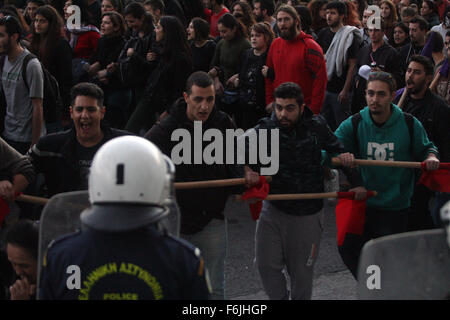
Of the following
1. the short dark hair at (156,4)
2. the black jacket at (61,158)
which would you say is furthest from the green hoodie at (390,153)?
the short dark hair at (156,4)

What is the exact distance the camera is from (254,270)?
6160 mm

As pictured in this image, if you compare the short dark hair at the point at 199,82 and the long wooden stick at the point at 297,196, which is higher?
the short dark hair at the point at 199,82

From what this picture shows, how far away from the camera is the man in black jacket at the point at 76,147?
15.3 feet

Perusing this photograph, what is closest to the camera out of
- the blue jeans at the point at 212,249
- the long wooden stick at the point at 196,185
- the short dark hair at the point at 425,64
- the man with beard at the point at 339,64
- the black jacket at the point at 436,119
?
the long wooden stick at the point at 196,185

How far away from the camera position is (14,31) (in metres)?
6.40

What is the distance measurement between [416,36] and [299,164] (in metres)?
4.99

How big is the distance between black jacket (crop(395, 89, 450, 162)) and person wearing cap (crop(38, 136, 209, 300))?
3606 millimetres

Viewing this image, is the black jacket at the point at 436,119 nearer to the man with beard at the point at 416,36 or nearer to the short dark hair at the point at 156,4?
the man with beard at the point at 416,36

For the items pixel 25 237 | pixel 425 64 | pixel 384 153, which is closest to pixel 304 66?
pixel 425 64

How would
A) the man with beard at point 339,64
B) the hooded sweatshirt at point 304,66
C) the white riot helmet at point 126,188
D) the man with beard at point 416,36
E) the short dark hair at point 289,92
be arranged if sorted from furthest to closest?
1. the man with beard at point 416,36
2. the man with beard at point 339,64
3. the hooded sweatshirt at point 304,66
4. the short dark hair at point 289,92
5. the white riot helmet at point 126,188

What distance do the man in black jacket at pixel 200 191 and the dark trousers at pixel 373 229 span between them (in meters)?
0.95

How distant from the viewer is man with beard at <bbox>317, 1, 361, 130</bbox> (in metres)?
8.70
